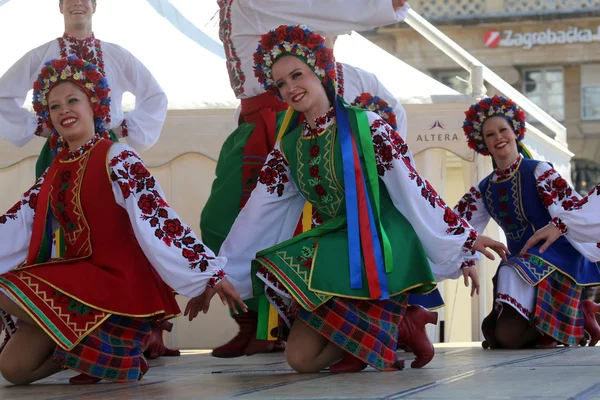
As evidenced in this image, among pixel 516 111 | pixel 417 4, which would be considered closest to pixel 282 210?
pixel 516 111

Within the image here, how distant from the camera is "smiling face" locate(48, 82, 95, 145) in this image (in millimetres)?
3453

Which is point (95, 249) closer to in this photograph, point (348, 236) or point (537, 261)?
point (348, 236)

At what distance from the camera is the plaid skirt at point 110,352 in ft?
10.4

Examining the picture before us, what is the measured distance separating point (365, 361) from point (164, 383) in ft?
Result: 1.98

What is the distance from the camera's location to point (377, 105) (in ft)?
16.3

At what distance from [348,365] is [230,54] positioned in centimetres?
179

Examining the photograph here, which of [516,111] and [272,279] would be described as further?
[516,111]

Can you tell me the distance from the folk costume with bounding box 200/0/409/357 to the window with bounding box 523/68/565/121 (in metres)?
17.8

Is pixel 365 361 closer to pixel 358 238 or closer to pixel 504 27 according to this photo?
pixel 358 238

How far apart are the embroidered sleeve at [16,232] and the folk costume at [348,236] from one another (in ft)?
2.01

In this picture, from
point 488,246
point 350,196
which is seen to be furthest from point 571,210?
point 350,196

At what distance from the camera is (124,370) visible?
323 centimetres

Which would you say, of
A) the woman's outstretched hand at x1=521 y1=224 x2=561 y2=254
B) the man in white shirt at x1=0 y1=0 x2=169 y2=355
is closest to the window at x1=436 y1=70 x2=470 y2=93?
the man in white shirt at x1=0 y1=0 x2=169 y2=355

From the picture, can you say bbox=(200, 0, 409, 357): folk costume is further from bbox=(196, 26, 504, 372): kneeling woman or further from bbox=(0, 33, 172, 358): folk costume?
bbox=(196, 26, 504, 372): kneeling woman
